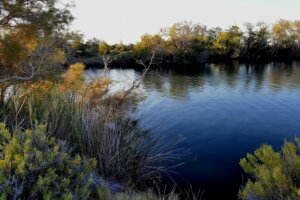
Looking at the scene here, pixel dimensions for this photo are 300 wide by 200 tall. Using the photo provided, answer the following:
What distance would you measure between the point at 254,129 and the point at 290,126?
5.39 feet

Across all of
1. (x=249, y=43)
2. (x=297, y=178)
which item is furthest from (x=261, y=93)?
(x=249, y=43)

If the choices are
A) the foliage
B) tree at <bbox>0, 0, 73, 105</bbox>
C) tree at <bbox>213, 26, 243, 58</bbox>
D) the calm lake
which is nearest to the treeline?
tree at <bbox>213, 26, 243, 58</bbox>

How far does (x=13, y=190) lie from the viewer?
1.75m

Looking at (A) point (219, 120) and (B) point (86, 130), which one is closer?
(B) point (86, 130)

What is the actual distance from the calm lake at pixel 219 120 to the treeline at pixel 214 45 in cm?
1524

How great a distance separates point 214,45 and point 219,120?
3286cm

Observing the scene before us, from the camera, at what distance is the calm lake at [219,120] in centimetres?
707

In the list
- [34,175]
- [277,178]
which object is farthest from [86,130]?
[277,178]

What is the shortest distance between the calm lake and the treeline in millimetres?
15245

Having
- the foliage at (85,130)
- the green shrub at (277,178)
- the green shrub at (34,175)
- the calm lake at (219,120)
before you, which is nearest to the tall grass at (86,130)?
the foliage at (85,130)

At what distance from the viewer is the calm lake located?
278 inches

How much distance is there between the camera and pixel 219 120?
1164cm

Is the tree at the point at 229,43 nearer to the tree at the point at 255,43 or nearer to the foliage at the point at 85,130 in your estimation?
the tree at the point at 255,43

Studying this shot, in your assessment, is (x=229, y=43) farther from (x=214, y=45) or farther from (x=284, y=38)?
(x=284, y=38)
